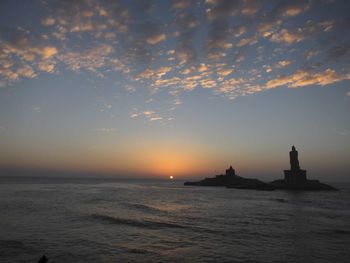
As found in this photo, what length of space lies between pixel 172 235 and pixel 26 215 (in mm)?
20792

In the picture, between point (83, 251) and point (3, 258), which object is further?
point (83, 251)

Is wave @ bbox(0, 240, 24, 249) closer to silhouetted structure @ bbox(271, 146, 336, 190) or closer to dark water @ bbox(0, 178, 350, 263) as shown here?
dark water @ bbox(0, 178, 350, 263)

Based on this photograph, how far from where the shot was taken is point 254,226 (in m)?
33.1

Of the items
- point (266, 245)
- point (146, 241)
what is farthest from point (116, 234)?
point (266, 245)

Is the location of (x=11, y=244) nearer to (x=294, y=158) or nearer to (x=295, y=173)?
(x=294, y=158)

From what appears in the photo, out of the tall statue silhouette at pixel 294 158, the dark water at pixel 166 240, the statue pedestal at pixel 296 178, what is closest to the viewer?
the dark water at pixel 166 240

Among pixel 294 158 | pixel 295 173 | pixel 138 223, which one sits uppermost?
A: pixel 294 158

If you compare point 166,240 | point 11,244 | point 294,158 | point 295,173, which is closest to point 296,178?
point 295,173

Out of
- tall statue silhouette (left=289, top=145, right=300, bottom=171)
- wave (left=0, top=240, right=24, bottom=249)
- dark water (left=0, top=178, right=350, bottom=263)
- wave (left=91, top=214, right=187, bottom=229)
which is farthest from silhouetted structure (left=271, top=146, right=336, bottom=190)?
wave (left=0, top=240, right=24, bottom=249)

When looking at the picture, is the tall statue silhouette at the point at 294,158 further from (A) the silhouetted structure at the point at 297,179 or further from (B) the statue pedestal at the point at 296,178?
(B) the statue pedestal at the point at 296,178

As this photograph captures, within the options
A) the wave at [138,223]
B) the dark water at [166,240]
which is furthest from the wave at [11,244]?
the wave at [138,223]

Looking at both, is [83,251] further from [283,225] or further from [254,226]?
[283,225]

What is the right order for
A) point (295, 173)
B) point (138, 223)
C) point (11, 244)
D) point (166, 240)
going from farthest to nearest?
point (295, 173)
point (138, 223)
point (166, 240)
point (11, 244)

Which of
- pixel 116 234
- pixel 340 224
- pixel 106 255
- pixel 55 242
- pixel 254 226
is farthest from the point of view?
pixel 340 224
